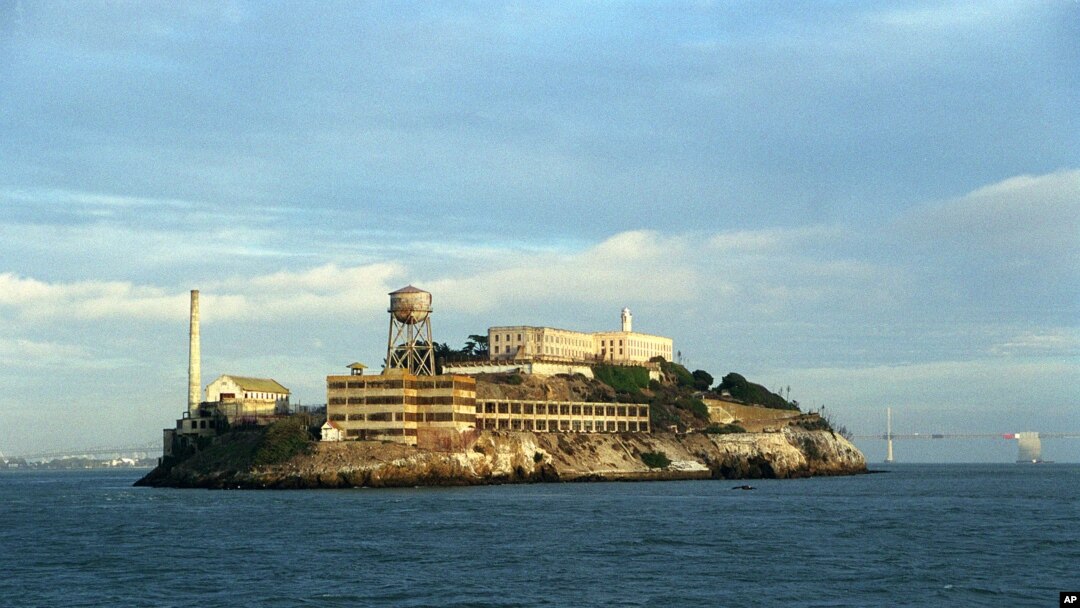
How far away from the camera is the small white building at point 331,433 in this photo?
15575 cm

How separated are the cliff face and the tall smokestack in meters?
11.4

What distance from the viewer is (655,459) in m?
188

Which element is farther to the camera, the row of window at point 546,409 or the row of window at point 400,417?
the row of window at point 546,409

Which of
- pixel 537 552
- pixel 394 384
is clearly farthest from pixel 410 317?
pixel 537 552

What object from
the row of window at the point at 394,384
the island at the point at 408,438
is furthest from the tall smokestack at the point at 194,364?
the row of window at the point at 394,384

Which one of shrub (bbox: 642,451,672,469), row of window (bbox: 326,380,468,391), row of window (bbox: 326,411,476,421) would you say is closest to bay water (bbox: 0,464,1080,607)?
row of window (bbox: 326,411,476,421)

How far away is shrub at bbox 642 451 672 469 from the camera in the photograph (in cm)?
18655

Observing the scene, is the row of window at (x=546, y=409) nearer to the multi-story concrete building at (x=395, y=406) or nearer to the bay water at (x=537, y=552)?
the multi-story concrete building at (x=395, y=406)

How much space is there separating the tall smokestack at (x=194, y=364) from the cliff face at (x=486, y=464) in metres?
11.4

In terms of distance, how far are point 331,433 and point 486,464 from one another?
64.2 feet

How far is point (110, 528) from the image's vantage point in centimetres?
9888

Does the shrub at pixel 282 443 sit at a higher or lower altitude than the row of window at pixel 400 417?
lower

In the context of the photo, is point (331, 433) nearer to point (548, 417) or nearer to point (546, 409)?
point (546, 409)

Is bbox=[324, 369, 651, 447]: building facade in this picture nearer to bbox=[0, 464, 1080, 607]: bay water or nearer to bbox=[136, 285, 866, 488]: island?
bbox=[136, 285, 866, 488]: island
